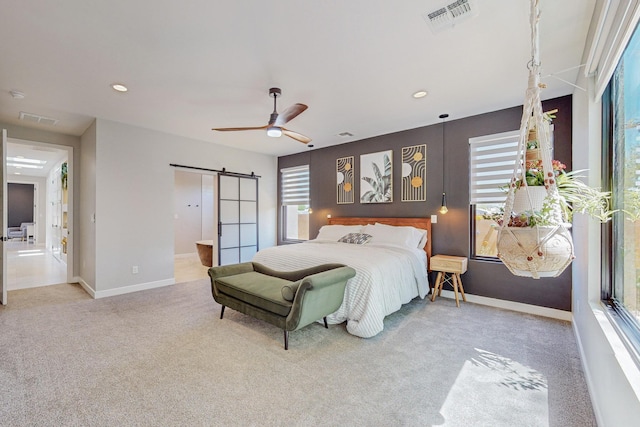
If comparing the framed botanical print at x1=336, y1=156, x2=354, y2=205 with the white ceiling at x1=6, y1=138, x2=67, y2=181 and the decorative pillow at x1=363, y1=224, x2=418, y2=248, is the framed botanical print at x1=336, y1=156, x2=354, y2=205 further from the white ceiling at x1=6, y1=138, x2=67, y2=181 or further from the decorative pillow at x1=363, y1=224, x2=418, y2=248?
the white ceiling at x1=6, y1=138, x2=67, y2=181

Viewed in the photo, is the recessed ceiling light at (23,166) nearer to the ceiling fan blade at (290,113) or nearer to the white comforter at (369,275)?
the white comforter at (369,275)

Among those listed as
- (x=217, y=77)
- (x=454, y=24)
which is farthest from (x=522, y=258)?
(x=217, y=77)

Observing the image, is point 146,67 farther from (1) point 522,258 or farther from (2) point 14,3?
(1) point 522,258

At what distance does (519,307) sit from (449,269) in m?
0.96

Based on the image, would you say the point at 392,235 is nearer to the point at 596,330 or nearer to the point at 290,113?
the point at 290,113

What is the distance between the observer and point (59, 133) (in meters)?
4.86

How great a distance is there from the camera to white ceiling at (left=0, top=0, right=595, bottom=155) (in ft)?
6.55

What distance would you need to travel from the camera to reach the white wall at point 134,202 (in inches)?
164

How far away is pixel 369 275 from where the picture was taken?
290 cm

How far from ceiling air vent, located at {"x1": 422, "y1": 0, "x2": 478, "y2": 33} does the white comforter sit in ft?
7.28

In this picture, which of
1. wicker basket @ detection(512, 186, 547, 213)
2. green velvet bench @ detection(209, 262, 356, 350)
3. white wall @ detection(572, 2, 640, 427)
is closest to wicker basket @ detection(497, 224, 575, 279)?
wicker basket @ detection(512, 186, 547, 213)

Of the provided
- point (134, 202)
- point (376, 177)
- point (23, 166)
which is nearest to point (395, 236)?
point (376, 177)

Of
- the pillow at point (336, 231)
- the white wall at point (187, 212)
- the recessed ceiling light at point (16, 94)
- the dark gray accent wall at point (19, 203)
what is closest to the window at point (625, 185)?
the pillow at point (336, 231)

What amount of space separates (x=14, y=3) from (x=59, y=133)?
12.6 feet
